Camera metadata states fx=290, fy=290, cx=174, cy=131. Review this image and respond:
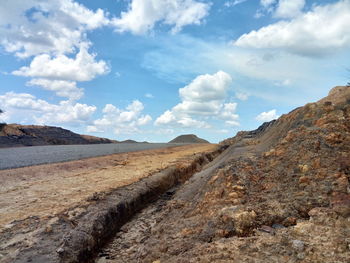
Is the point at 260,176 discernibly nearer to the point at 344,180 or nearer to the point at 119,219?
the point at 344,180

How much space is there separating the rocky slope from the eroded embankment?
0.41m

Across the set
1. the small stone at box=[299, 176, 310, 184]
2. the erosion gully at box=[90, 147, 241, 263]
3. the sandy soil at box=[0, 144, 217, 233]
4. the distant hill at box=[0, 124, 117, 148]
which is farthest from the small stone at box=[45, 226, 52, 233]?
the distant hill at box=[0, 124, 117, 148]

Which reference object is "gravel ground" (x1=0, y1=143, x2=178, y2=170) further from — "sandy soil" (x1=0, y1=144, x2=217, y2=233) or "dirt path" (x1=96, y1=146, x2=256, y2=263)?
"dirt path" (x1=96, y1=146, x2=256, y2=263)

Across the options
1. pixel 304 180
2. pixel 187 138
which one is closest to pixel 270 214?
pixel 304 180

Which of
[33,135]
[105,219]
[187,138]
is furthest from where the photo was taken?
[187,138]

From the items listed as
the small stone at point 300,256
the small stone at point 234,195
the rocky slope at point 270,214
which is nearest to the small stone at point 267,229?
the rocky slope at point 270,214

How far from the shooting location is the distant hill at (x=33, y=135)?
59.6 meters

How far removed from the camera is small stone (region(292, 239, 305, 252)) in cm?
436

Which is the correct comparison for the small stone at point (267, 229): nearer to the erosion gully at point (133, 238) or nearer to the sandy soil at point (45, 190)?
the erosion gully at point (133, 238)

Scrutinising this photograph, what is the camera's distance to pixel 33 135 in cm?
7319

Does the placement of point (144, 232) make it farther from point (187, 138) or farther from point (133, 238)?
point (187, 138)

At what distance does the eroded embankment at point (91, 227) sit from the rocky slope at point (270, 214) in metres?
0.41

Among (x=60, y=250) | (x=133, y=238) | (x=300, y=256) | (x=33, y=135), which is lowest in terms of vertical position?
(x=133, y=238)

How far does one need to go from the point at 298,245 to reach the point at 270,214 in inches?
58.1
